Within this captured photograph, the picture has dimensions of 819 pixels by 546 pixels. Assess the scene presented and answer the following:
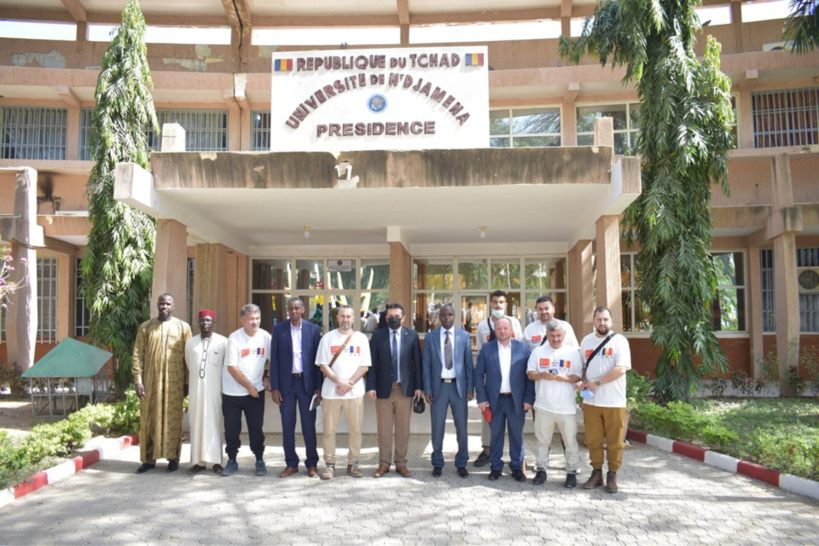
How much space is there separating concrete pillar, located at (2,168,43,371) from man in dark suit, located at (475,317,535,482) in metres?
10.9

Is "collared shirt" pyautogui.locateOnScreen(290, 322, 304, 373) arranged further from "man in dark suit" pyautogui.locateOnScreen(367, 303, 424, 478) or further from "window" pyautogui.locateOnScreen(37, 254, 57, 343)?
"window" pyautogui.locateOnScreen(37, 254, 57, 343)

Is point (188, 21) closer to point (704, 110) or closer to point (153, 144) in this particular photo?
point (153, 144)

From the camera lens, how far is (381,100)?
9805 millimetres

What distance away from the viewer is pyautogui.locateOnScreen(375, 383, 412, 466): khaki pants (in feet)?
22.2

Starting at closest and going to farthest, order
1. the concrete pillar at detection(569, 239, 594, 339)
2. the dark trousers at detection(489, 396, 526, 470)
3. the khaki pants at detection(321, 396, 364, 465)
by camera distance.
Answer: the dark trousers at detection(489, 396, 526, 470), the khaki pants at detection(321, 396, 364, 465), the concrete pillar at detection(569, 239, 594, 339)

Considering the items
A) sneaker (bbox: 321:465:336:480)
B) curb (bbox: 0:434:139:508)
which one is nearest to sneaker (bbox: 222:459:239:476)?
sneaker (bbox: 321:465:336:480)

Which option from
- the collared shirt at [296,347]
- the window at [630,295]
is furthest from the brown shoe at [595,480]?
the window at [630,295]

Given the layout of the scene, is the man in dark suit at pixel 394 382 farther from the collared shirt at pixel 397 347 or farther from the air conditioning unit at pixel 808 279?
the air conditioning unit at pixel 808 279

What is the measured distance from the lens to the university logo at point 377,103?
32.1 feet

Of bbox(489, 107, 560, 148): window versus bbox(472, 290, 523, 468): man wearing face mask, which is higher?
bbox(489, 107, 560, 148): window

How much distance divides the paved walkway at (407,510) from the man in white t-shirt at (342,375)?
1.44 feet

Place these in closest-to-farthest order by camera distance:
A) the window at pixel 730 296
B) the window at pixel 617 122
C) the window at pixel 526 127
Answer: the window at pixel 730 296
the window at pixel 617 122
the window at pixel 526 127

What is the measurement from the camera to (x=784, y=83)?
15.2m

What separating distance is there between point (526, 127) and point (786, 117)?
19.5 ft
